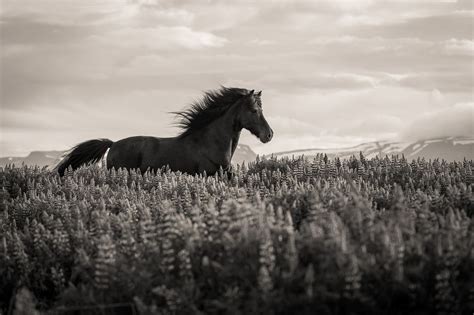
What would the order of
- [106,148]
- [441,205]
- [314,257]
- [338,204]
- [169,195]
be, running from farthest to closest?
[106,148], [169,195], [441,205], [338,204], [314,257]

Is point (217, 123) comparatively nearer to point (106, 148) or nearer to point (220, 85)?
point (220, 85)

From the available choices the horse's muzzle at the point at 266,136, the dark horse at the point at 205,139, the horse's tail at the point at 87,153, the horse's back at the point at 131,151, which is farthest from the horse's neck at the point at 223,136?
the horse's tail at the point at 87,153

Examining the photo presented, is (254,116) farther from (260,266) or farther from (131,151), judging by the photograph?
(260,266)

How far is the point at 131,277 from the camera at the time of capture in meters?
5.77

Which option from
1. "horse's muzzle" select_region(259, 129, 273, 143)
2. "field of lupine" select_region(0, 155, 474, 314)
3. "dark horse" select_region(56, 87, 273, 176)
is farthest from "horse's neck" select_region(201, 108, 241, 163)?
"field of lupine" select_region(0, 155, 474, 314)

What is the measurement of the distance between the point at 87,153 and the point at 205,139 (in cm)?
330

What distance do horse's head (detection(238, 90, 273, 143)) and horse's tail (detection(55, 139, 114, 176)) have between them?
12.0ft

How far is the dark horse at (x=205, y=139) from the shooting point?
46.5ft

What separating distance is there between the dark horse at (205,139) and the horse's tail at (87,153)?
0.81 m

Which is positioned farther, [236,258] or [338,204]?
[338,204]

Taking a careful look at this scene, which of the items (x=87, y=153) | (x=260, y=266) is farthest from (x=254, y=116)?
(x=260, y=266)

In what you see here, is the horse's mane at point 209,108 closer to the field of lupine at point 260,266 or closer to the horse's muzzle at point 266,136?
the horse's muzzle at point 266,136

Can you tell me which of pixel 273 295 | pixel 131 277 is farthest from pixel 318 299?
pixel 131 277

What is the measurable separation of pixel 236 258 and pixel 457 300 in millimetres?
1829
